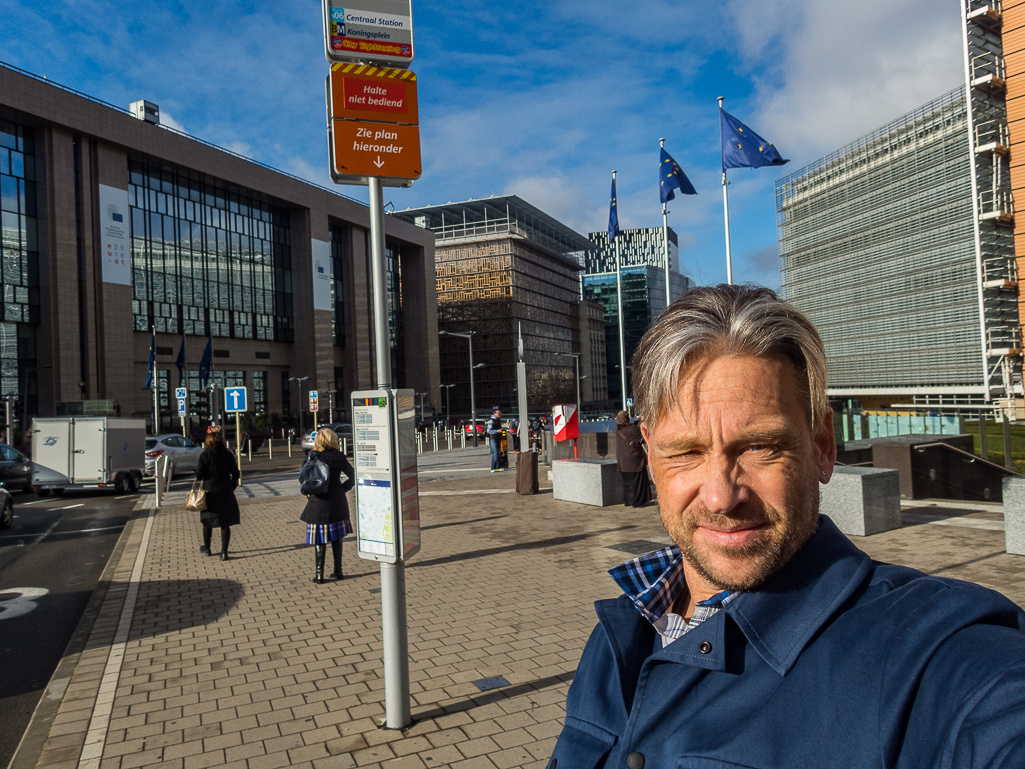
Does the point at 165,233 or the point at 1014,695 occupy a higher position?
the point at 165,233

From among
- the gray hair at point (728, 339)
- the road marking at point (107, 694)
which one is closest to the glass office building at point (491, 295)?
the road marking at point (107, 694)

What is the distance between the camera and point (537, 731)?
429cm

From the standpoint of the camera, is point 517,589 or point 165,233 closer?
point 517,589

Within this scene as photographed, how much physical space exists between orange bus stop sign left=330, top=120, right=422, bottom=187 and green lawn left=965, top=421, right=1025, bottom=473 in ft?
46.4

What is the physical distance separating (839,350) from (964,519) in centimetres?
7097

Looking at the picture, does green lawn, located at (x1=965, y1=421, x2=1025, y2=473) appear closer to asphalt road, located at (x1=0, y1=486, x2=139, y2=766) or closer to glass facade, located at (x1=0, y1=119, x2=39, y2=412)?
asphalt road, located at (x1=0, y1=486, x2=139, y2=766)

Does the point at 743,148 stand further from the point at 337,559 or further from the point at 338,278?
the point at 338,278

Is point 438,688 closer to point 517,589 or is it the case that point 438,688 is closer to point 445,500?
point 517,589

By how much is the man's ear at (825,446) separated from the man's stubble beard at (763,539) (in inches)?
2.9

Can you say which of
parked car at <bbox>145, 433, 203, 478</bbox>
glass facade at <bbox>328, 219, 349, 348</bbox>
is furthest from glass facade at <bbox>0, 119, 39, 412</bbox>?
glass facade at <bbox>328, 219, 349, 348</bbox>

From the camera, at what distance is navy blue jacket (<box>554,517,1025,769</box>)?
0.93 meters

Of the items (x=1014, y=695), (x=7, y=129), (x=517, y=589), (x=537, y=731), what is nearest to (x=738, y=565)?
(x=1014, y=695)

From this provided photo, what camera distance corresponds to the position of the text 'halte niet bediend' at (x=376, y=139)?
15.9ft

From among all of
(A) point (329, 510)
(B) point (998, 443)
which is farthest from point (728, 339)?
(B) point (998, 443)
